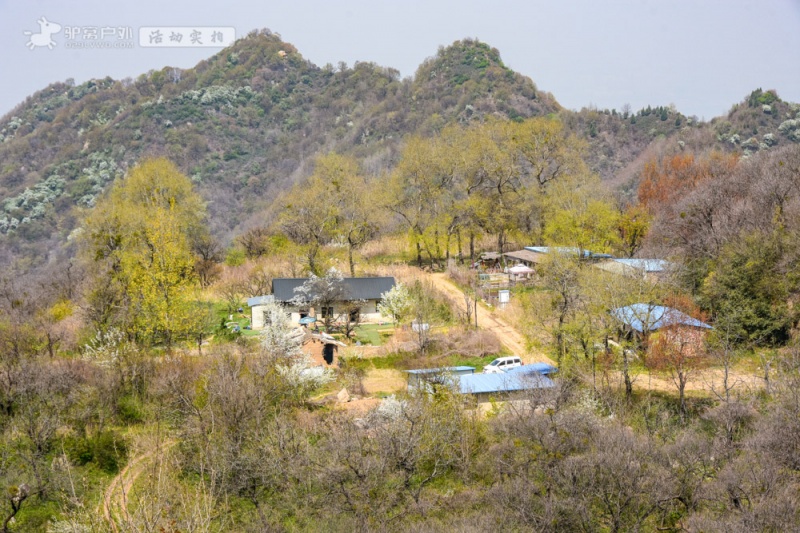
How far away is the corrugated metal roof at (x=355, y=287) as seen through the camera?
2803cm

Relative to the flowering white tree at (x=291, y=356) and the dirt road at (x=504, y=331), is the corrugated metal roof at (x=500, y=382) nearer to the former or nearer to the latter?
the dirt road at (x=504, y=331)

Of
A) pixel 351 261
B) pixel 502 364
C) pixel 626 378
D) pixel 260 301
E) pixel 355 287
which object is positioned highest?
pixel 351 261

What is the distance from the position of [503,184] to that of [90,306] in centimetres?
2562

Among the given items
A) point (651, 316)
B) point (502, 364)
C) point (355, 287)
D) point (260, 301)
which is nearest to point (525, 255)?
point (355, 287)

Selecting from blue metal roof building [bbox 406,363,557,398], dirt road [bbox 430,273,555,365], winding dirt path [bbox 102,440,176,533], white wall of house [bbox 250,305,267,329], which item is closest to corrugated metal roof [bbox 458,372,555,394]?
blue metal roof building [bbox 406,363,557,398]

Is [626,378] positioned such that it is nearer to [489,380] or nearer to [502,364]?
[489,380]

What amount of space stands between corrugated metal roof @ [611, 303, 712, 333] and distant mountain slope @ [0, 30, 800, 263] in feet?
156

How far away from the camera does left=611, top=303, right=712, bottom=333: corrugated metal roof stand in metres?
18.9

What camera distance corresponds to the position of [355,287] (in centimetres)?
2888

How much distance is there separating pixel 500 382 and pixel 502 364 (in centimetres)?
279

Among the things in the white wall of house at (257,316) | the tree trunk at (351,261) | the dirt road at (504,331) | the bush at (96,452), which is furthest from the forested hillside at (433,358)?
the white wall of house at (257,316)

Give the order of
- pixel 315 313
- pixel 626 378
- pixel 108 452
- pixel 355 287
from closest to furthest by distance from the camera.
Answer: pixel 108 452, pixel 626 378, pixel 315 313, pixel 355 287

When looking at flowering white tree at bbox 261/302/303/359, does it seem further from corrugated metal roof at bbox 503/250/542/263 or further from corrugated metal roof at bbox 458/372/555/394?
corrugated metal roof at bbox 503/250/542/263

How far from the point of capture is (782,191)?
1105 inches
